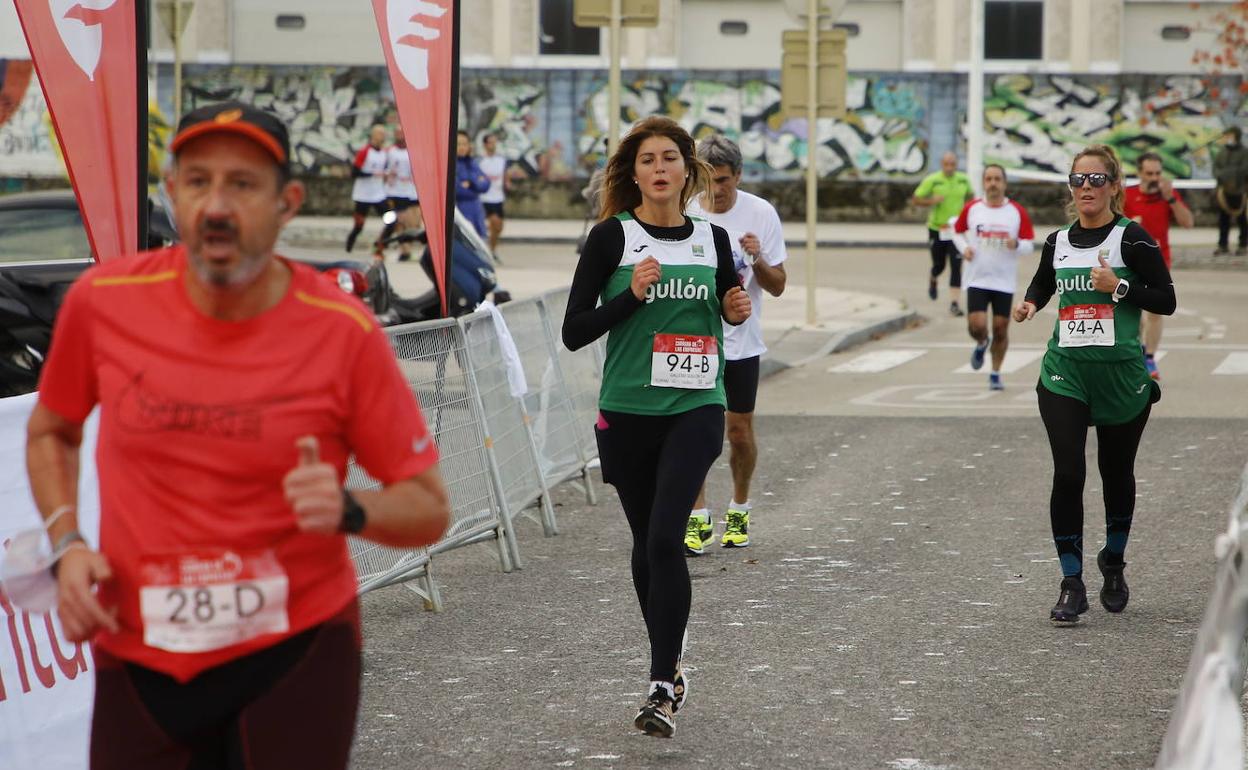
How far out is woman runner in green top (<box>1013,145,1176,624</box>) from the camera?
7.33 meters

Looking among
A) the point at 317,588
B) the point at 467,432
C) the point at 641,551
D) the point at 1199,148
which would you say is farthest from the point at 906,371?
the point at 1199,148

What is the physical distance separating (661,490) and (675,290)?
2.23 ft

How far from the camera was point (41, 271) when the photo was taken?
40.3ft

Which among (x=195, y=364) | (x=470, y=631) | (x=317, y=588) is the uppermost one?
(x=195, y=364)

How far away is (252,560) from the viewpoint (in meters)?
3.00

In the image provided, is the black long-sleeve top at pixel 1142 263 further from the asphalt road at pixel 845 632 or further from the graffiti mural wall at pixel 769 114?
the graffiti mural wall at pixel 769 114

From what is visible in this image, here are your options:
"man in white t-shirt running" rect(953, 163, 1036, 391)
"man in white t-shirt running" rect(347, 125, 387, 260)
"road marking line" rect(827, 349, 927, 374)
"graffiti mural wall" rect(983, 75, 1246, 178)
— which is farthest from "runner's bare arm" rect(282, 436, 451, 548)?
"graffiti mural wall" rect(983, 75, 1246, 178)

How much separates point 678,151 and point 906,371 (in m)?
10.8

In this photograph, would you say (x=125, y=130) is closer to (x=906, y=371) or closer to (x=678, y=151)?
(x=678, y=151)

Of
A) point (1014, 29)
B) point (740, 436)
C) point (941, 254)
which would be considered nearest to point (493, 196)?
point (941, 254)

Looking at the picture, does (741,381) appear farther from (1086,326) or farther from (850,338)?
(850,338)

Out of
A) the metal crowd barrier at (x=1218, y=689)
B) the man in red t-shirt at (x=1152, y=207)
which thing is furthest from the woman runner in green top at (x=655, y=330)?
the man in red t-shirt at (x=1152, y=207)

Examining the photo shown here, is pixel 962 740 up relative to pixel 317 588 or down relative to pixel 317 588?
down

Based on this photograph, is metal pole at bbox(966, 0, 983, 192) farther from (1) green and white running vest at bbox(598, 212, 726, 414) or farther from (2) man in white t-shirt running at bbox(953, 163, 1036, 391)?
(1) green and white running vest at bbox(598, 212, 726, 414)
